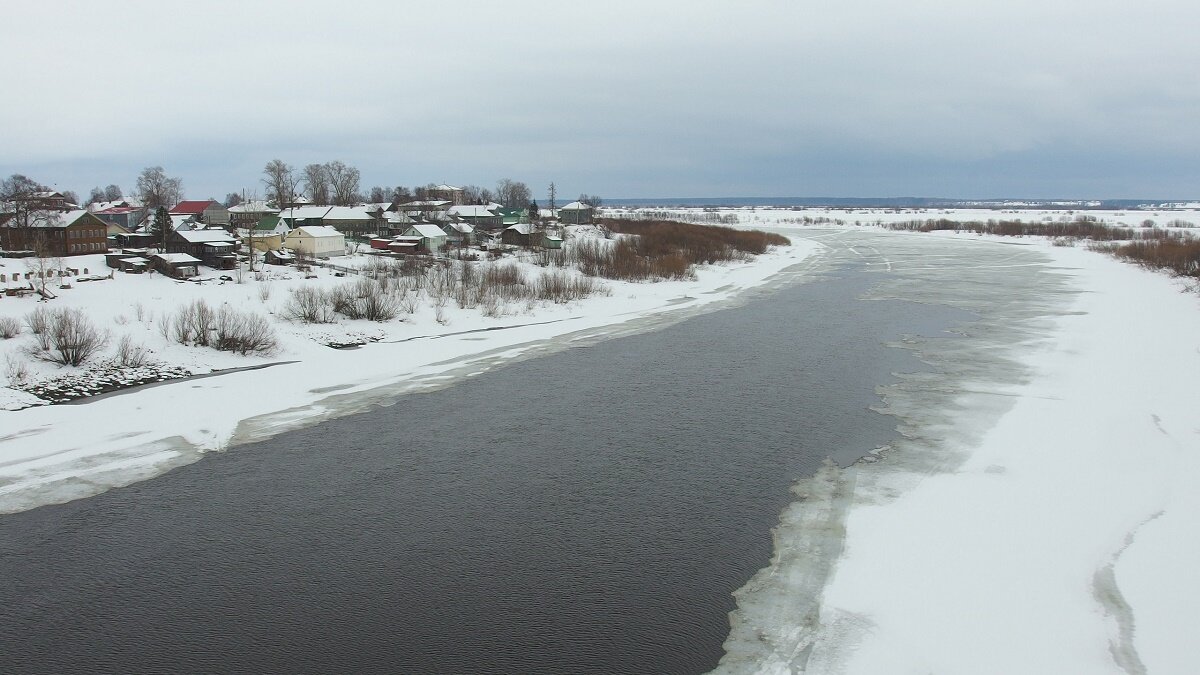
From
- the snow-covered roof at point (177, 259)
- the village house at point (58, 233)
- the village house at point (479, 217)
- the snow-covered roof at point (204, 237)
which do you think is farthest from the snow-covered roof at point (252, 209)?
the snow-covered roof at point (177, 259)

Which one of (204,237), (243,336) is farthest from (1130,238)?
(243,336)

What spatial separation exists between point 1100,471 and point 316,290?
900 inches

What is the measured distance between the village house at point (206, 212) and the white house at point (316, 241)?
26.9 meters

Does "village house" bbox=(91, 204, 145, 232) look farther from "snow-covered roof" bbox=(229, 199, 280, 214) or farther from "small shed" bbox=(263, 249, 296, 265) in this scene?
"small shed" bbox=(263, 249, 296, 265)

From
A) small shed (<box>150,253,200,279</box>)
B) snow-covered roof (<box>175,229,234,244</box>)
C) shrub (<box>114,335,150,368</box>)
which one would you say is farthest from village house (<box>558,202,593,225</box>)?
shrub (<box>114,335,150,368</box>)

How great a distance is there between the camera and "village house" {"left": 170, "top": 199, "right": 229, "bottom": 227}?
77.8 m

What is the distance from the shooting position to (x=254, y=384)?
16.1 meters

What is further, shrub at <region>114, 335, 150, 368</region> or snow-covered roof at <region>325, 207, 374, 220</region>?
snow-covered roof at <region>325, 207, 374, 220</region>

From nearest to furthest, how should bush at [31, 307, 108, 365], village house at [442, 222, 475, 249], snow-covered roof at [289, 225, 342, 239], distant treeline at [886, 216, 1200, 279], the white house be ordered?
bush at [31, 307, 108, 365], distant treeline at [886, 216, 1200, 279], the white house, snow-covered roof at [289, 225, 342, 239], village house at [442, 222, 475, 249]

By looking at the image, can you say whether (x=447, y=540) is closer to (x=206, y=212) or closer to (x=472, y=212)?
(x=472, y=212)

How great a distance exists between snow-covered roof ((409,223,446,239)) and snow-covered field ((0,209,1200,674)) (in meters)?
31.4

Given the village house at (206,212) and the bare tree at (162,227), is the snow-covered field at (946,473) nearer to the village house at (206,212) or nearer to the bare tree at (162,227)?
the bare tree at (162,227)

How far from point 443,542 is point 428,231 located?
49.6 meters

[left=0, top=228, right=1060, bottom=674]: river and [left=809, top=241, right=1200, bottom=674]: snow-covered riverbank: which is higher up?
[left=809, top=241, right=1200, bottom=674]: snow-covered riverbank
